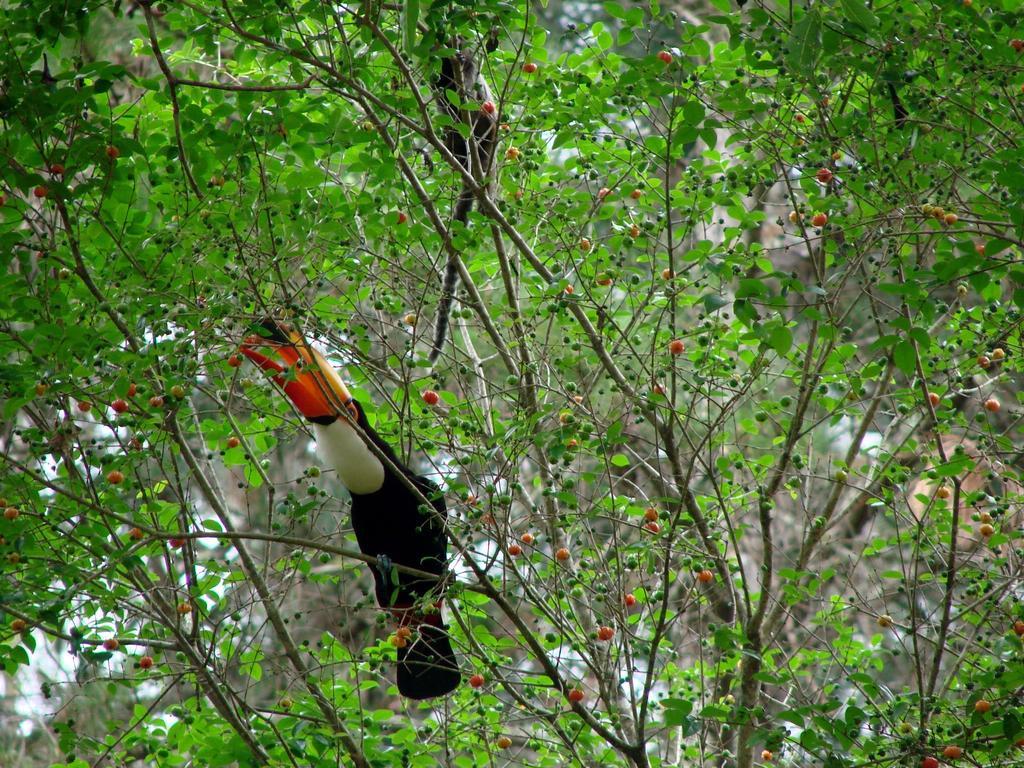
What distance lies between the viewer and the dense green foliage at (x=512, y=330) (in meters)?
3.42

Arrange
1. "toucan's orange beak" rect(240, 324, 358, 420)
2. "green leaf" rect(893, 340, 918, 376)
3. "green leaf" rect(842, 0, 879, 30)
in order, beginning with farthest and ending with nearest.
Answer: "toucan's orange beak" rect(240, 324, 358, 420)
"green leaf" rect(893, 340, 918, 376)
"green leaf" rect(842, 0, 879, 30)

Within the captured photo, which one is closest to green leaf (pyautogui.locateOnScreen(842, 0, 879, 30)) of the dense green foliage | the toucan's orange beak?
the dense green foliage

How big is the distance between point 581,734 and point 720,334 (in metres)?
1.41

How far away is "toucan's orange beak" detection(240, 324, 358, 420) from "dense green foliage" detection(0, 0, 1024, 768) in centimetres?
9

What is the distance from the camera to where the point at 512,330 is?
436 centimetres

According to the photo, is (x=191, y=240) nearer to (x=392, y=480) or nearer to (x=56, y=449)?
(x=56, y=449)

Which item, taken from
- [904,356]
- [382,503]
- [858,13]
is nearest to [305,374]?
[382,503]

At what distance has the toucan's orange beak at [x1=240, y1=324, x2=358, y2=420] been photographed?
3.57 metres

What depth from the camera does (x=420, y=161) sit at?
473cm

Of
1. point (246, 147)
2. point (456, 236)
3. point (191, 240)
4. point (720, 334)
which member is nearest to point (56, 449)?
point (191, 240)

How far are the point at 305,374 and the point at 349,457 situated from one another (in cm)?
37

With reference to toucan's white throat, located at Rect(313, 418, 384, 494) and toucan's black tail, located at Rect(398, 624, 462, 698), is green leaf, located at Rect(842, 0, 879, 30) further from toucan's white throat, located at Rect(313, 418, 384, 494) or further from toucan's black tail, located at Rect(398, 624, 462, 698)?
toucan's black tail, located at Rect(398, 624, 462, 698)

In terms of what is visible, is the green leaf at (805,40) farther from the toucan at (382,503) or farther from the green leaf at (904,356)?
the toucan at (382,503)

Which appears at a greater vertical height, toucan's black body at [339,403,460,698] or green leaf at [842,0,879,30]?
green leaf at [842,0,879,30]
